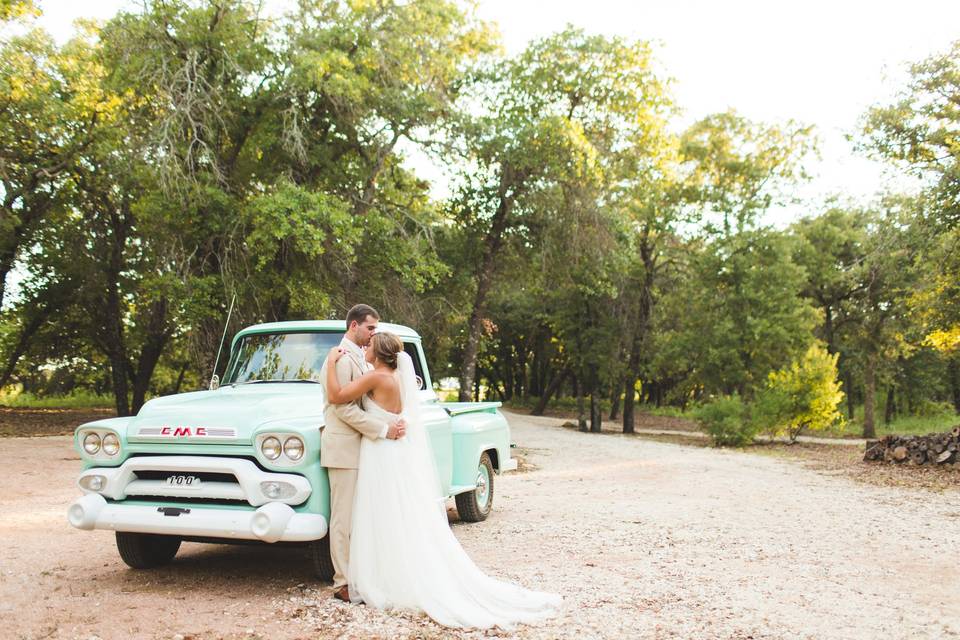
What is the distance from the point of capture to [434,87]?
20438mm

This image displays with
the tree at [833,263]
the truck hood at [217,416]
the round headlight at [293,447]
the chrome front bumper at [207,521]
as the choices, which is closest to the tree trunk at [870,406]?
the tree at [833,263]

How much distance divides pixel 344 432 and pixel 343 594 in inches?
46.8

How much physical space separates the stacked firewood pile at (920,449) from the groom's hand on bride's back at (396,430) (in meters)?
14.9

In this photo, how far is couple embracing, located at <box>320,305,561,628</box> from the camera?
226 inches

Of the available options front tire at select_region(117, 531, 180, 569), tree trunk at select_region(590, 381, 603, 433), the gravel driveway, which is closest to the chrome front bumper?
the gravel driveway

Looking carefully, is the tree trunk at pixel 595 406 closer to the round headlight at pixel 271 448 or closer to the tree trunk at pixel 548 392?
the tree trunk at pixel 548 392

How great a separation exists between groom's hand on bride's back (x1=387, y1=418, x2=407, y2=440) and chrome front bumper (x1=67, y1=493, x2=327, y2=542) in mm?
780

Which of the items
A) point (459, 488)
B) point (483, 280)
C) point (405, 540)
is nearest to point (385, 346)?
point (405, 540)

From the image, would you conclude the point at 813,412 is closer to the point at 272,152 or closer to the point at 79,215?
the point at 272,152

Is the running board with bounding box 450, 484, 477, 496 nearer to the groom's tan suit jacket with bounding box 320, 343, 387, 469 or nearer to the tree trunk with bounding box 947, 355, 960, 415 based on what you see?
the groom's tan suit jacket with bounding box 320, 343, 387, 469

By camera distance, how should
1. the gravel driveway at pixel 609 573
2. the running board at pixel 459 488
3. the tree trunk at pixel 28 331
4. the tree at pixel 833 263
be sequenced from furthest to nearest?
1. the tree at pixel 833 263
2. the tree trunk at pixel 28 331
3. the running board at pixel 459 488
4. the gravel driveway at pixel 609 573

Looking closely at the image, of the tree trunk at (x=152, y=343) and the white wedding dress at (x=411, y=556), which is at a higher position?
the tree trunk at (x=152, y=343)

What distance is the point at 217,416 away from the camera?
618 cm

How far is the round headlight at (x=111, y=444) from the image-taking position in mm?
6320
